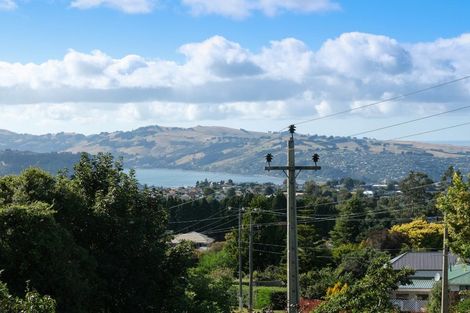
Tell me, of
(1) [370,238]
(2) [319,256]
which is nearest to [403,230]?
(1) [370,238]

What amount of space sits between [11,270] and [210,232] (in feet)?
201

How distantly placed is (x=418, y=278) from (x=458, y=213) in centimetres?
2532

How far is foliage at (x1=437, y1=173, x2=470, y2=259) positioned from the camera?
17.1 m

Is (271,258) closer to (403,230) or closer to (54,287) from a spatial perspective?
(403,230)

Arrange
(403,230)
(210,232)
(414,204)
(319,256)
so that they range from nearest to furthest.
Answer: (319,256) < (403,230) < (210,232) < (414,204)

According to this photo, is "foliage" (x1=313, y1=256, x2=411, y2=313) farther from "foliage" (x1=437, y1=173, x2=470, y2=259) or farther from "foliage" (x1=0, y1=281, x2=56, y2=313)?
"foliage" (x1=0, y1=281, x2=56, y2=313)

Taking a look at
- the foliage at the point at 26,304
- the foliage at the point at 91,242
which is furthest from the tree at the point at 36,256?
the foliage at the point at 26,304

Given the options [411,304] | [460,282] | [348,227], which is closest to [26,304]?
[411,304]

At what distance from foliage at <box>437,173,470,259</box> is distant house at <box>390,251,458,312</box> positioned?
16704 millimetres

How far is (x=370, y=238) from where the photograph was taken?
5159cm

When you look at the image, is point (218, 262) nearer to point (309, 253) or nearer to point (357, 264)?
point (309, 253)

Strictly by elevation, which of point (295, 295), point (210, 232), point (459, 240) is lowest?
point (210, 232)

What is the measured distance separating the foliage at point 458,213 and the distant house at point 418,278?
16.7m

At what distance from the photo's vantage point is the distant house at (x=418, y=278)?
113 feet
